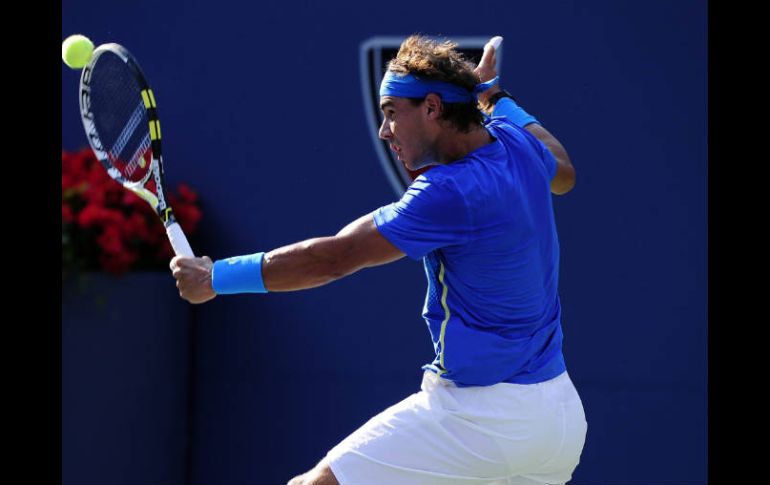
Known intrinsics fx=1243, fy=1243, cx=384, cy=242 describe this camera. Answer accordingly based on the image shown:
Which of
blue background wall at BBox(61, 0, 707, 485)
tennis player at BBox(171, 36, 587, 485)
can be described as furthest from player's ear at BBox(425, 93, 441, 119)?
blue background wall at BBox(61, 0, 707, 485)

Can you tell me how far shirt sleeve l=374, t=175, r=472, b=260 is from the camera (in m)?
3.25

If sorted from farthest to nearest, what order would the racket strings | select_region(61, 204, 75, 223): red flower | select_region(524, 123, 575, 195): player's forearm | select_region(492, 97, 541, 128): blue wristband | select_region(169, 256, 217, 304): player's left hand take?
select_region(61, 204, 75, 223): red flower < the racket strings < select_region(492, 97, 541, 128): blue wristband < select_region(524, 123, 575, 195): player's forearm < select_region(169, 256, 217, 304): player's left hand

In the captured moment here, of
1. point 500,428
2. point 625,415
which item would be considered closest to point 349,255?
point 500,428

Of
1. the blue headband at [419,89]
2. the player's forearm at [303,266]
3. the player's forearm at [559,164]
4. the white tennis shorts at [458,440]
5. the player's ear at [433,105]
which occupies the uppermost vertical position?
the blue headband at [419,89]

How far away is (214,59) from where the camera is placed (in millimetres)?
5445

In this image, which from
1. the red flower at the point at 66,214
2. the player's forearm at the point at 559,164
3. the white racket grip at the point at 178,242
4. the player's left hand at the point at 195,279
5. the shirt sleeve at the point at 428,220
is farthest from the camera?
the red flower at the point at 66,214

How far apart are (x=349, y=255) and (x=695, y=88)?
8.46 feet

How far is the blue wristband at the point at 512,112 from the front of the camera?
392 cm

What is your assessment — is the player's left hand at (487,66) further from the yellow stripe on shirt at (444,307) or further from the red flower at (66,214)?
the red flower at (66,214)

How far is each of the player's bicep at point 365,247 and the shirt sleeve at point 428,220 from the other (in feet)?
0.06

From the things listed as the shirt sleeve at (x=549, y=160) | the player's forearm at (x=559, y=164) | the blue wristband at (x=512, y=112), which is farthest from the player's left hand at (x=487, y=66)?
the shirt sleeve at (x=549, y=160)

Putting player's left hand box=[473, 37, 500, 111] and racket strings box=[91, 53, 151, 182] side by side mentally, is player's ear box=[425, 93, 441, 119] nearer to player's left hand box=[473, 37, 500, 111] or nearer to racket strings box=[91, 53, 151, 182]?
player's left hand box=[473, 37, 500, 111]

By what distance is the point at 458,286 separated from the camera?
133 inches
